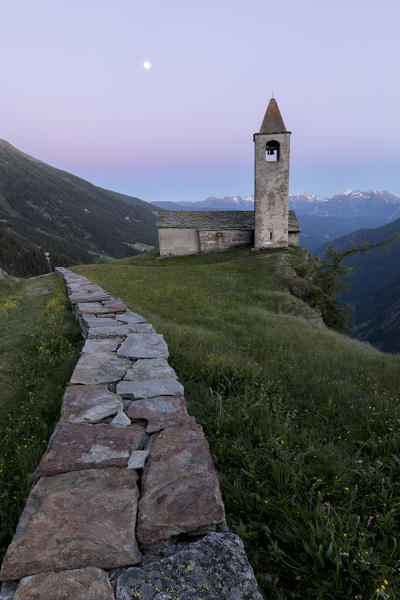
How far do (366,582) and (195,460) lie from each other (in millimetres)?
1373

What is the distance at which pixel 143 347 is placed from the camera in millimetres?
4875

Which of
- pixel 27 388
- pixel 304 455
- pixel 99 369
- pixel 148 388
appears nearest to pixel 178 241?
pixel 27 388

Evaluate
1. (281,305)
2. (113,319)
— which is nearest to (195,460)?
(113,319)

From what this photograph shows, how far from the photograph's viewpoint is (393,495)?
285cm

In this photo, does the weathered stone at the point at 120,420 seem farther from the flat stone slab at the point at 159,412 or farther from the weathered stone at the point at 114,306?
the weathered stone at the point at 114,306

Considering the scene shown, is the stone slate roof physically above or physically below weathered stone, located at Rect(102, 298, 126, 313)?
above

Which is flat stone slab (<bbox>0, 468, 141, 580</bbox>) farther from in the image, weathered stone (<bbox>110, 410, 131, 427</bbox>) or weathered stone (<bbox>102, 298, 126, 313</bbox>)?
weathered stone (<bbox>102, 298, 126, 313</bbox>)

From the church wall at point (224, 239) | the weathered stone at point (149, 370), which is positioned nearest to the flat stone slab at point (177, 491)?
the weathered stone at point (149, 370)

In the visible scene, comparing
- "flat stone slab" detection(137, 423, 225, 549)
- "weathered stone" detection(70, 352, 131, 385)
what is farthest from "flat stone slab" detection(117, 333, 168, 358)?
"flat stone slab" detection(137, 423, 225, 549)

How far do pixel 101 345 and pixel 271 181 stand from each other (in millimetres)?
30477

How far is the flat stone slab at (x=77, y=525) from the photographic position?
1669 mm

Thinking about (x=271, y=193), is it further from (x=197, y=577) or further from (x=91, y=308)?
(x=197, y=577)

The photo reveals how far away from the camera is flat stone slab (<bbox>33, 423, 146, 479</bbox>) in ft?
7.80

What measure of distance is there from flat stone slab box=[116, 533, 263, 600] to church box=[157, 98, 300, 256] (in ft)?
106
